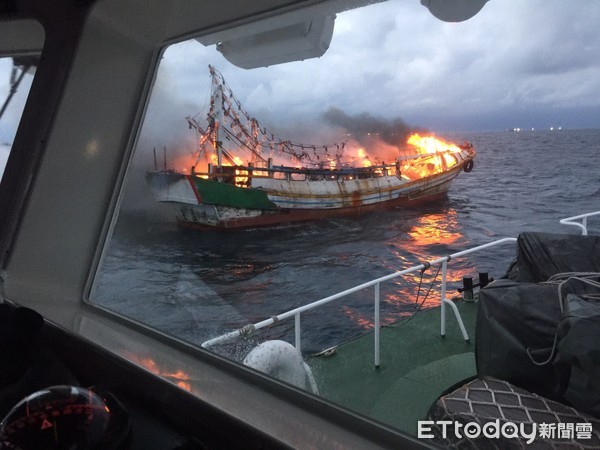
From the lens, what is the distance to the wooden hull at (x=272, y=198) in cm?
1578

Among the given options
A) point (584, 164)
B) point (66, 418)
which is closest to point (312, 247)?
point (66, 418)

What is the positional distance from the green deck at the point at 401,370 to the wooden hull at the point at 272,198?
1230 centimetres

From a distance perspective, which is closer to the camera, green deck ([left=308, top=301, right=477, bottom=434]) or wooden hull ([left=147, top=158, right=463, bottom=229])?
green deck ([left=308, top=301, right=477, bottom=434])

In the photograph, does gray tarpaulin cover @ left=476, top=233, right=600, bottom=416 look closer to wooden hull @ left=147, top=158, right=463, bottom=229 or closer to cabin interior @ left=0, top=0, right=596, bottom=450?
cabin interior @ left=0, top=0, right=596, bottom=450

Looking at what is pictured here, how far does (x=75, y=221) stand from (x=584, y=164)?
44.6 m

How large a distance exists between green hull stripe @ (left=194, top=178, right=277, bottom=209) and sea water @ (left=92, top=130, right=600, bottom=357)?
1156mm

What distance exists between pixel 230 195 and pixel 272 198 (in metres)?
1.71

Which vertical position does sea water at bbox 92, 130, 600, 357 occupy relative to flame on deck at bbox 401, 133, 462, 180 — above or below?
below

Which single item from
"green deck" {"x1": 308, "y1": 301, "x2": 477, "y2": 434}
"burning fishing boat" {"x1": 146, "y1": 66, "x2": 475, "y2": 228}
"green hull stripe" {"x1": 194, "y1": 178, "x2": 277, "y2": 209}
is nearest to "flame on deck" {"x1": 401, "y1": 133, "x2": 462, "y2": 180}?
"burning fishing boat" {"x1": 146, "y1": 66, "x2": 475, "y2": 228}

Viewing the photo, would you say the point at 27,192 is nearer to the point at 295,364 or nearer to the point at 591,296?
the point at 295,364

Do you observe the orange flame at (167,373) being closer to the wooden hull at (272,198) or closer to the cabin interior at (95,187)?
the cabin interior at (95,187)

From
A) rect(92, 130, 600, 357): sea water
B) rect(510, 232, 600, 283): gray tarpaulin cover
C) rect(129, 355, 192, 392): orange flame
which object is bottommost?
rect(92, 130, 600, 357): sea water

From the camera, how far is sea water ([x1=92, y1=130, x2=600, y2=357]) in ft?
23.0

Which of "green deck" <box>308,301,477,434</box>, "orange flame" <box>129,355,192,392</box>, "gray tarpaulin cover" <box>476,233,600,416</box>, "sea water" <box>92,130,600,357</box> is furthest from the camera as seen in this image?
"sea water" <box>92,130,600,357</box>
